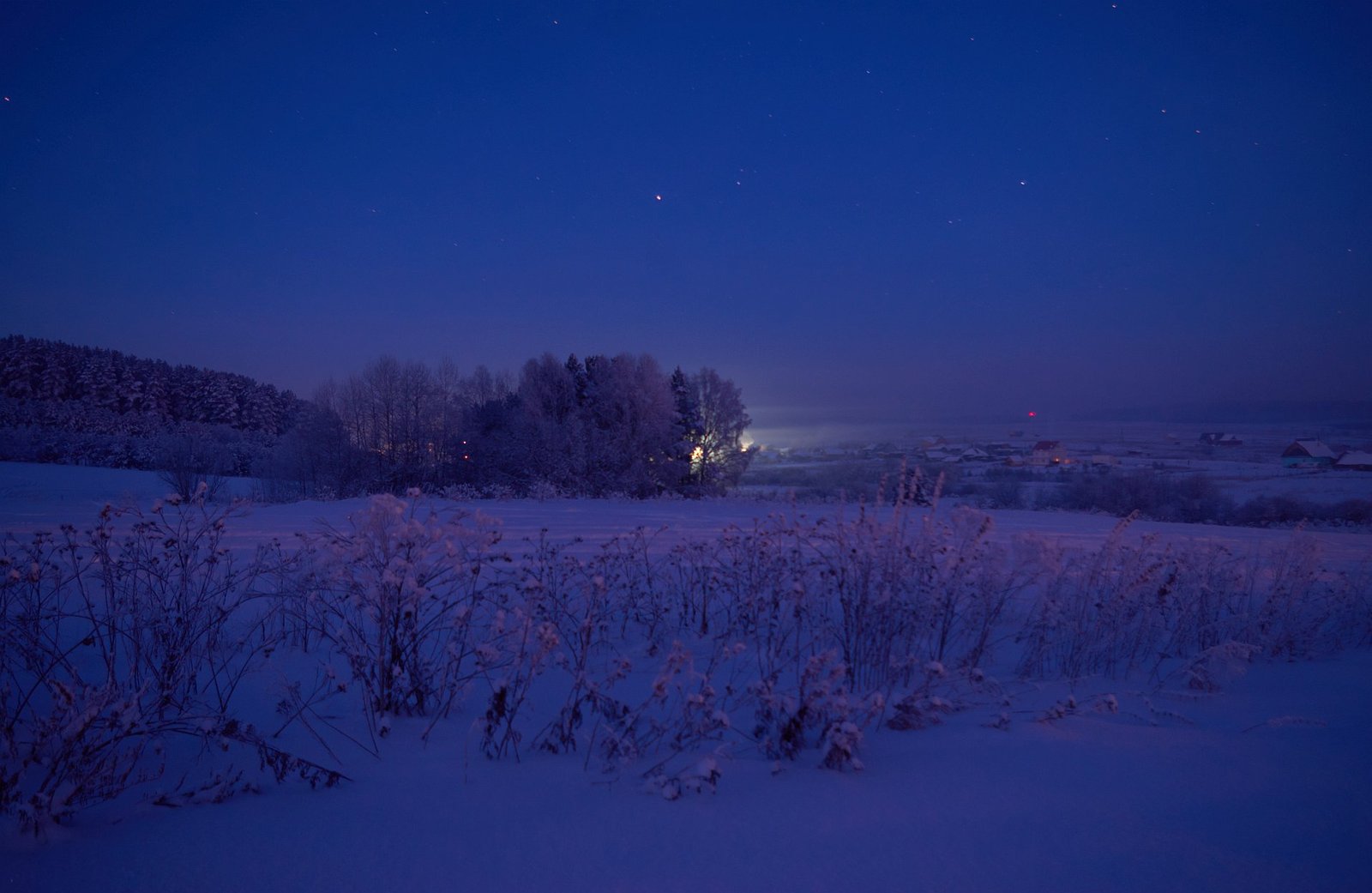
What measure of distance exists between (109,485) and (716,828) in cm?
2322

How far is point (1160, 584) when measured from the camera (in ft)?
15.8

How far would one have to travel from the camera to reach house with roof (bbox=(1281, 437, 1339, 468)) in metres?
15.6

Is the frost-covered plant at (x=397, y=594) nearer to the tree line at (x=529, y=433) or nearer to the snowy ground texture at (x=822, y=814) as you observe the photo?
the snowy ground texture at (x=822, y=814)

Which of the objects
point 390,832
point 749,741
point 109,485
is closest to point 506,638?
point 390,832

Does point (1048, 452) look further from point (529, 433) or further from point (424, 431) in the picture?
point (424, 431)

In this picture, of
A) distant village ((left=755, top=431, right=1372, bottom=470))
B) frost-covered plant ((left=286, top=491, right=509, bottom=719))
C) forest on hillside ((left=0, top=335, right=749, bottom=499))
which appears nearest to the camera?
frost-covered plant ((left=286, top=491, right=509, bottom=719))

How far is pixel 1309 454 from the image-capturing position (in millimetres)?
15570

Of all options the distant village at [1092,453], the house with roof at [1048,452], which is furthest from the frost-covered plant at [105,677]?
the house with roof at [1048,452]

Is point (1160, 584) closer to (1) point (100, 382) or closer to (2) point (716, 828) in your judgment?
(2) point (716, 828)

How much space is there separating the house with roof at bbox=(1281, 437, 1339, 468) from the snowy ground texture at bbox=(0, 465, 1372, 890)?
16709 millimetres

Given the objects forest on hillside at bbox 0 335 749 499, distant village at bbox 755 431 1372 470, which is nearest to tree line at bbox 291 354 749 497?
forest on hillside at bbox 0 335 749 499

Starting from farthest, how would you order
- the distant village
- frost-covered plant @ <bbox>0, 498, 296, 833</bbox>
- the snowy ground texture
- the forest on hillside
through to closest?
the forest on hillside
the distant village
frost-covered plant @ <bbox>0, 498, 296, 833</bbox>
the snowy ground texture

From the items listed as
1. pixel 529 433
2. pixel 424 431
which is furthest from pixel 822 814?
pixel 424 431

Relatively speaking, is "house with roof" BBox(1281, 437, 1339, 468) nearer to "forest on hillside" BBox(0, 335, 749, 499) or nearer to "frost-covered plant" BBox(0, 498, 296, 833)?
"forest on hillside" BBox(0, 335, 749, 499)
